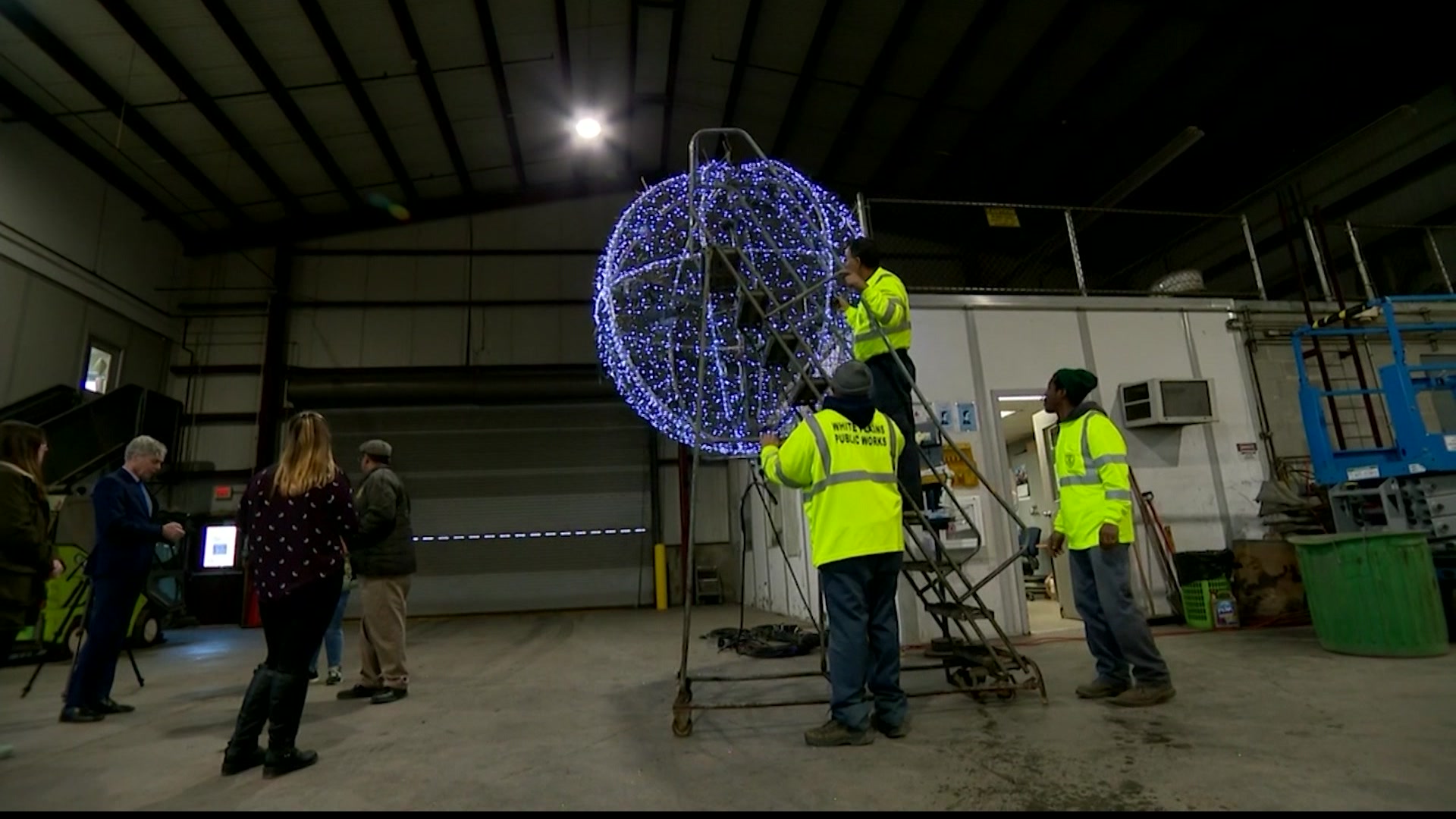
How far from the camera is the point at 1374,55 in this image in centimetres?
776

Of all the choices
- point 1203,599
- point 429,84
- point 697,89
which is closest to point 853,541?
point 1203,599

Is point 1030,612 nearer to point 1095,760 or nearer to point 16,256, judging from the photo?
point 1095,760

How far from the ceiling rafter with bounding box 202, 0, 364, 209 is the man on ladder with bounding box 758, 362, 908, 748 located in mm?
8483

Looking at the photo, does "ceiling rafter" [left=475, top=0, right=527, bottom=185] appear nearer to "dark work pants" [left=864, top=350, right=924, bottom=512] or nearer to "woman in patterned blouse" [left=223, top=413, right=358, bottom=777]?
"dark work pants" [left=864, top=350, right=924, bottom=512]

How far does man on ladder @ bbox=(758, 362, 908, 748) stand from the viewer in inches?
108

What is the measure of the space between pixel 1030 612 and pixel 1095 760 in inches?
222

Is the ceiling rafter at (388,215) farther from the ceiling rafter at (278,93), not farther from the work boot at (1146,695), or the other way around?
the work boot at (1146,695)

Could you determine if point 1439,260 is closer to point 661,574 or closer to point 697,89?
point 697,89

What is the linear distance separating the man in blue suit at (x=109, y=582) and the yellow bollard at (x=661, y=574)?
7.95m

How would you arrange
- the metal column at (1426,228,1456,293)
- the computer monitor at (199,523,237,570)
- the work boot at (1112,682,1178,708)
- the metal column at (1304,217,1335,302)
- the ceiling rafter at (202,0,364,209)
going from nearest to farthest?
1. the work boot at (1112,682,1178,708)
2. the metal column at (1304,217,1335,302)
3. the ceiling rafter at (202,0,364,209)
4. the metal column at (1426,228,1456,293)
5. the computer monitor at (199,523,237,570)

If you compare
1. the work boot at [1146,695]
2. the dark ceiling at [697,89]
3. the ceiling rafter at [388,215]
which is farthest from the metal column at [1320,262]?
the ceiling rafter at [388,215]

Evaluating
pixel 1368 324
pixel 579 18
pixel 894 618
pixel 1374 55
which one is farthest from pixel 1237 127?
pixel 894 618

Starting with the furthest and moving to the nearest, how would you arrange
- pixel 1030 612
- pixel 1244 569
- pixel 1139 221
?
pixel 1139 221
pixel 1030 612
pixel 1244 569

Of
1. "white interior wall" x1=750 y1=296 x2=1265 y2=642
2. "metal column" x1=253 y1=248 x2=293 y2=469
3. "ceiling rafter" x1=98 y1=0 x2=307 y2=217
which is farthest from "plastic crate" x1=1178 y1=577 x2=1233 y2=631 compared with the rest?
"metal column" x1=253 y1=248 x2=293 y2=469
